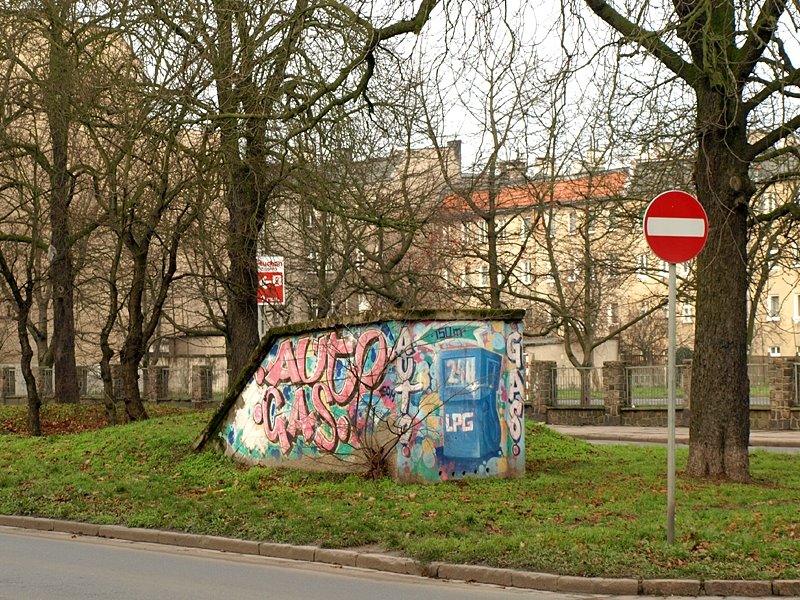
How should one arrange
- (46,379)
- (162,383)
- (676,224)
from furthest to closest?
(46,379) < (162,383) < (676,224)

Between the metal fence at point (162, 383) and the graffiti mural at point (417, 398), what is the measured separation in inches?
1150

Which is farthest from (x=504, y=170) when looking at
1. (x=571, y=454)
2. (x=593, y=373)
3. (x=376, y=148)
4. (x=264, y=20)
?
(x=264, y=20)

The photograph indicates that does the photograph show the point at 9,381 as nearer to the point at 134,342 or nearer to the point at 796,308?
the point at 134,342

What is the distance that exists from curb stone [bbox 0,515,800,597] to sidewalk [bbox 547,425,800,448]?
16687 mm

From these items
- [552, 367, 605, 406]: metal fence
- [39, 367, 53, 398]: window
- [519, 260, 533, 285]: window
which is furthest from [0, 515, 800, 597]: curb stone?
[39, 367, 53, 398]: window

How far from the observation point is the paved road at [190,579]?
9.63 metres

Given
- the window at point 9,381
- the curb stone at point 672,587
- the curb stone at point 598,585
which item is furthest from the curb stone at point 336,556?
the window at point 9,381

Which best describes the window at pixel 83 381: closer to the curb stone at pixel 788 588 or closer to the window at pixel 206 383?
the window at pixel 206 383

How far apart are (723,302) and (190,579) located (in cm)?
808

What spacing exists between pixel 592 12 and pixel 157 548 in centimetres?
843

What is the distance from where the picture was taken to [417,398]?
15547 millimetres

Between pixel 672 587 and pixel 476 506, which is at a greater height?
pixel 476 506

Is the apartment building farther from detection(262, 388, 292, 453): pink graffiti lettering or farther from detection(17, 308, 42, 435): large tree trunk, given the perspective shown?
detection(17, 308, 42, 435): large tree trunk

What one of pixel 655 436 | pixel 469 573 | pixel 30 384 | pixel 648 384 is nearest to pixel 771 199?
pixel 655 436
